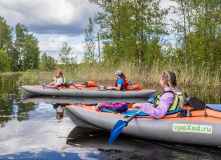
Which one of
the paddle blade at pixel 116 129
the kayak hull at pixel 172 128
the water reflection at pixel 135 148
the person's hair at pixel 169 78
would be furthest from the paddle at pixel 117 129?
the person's hair at pixel 169 78

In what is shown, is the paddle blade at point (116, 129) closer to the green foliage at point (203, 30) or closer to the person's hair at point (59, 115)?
the person's hair at point (59, 115)

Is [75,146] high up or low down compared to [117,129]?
down

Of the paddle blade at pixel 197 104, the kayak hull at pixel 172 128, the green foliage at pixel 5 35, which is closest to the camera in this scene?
the kayak hull at pixel 172 128

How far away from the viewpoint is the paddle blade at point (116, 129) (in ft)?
12.9

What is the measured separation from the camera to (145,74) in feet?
46.5

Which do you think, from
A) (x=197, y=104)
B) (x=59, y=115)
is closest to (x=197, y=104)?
(x=197, y=104)

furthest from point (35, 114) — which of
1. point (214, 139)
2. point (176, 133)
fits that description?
point (214, 139)

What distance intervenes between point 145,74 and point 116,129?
34.3 ft

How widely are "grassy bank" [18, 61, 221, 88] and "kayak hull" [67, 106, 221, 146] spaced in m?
8.41

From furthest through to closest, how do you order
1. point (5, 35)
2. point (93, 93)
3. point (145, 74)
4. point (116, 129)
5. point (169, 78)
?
point (5, 35)
point (145, 74)
point (93, 93)
point (169, 78)
point (116, 129)

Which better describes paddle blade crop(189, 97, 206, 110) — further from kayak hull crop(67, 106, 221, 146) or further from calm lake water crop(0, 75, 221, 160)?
calm lake water crop(0, 75, 221, 160)

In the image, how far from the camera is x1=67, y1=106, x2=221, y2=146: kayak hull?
3.84 metres

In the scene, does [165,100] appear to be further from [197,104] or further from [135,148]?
[135,148]

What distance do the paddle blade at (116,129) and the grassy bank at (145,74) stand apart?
8.77 m
